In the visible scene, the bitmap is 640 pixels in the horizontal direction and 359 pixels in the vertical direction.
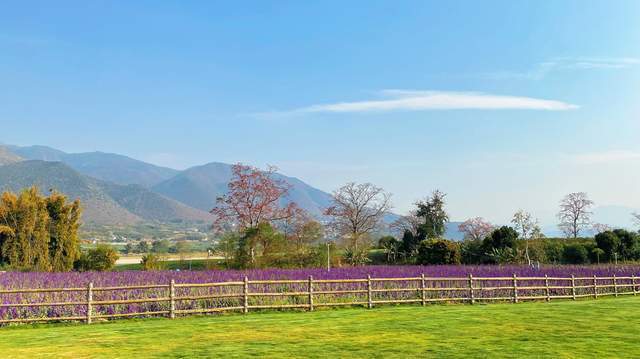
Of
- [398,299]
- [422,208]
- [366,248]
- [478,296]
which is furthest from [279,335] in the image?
[422,208]

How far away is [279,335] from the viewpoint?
17.0m

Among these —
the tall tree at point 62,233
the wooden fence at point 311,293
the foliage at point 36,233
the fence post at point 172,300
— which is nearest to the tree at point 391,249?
the wooden fence at point 311,293

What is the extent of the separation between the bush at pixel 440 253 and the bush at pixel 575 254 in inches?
438

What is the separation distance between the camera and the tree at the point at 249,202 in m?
54.6

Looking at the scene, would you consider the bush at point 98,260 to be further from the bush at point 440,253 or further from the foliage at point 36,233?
the bush at point 440,253

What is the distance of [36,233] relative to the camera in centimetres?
3884

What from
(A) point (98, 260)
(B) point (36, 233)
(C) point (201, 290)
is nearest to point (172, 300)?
(C) point (201, 290)

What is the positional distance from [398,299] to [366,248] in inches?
1252

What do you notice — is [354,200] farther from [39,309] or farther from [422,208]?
[39,309]

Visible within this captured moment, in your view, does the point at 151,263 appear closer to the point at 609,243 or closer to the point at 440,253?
the point at 440,253

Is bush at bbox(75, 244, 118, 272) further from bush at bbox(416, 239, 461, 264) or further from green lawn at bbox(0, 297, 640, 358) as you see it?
bush at bbox(416, 239, 461, 264)

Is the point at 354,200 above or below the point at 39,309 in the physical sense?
above

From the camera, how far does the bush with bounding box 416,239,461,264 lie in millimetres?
48500

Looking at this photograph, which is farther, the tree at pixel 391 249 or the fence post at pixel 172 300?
the tree at pixel 391 249
